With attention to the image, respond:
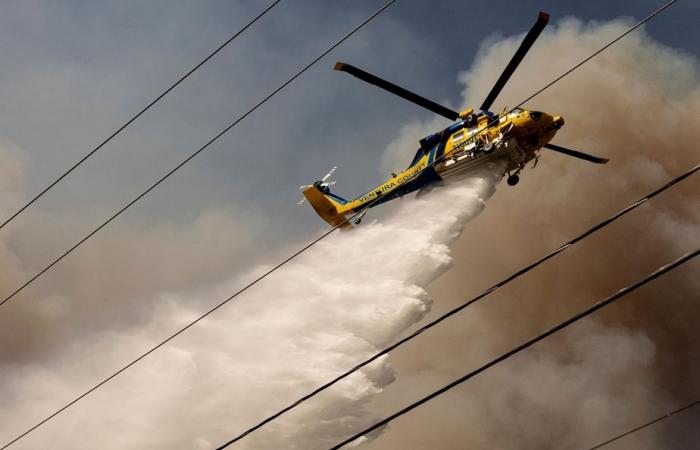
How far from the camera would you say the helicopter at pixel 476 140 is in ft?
101

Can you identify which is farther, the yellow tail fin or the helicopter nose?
the yellow tail fin

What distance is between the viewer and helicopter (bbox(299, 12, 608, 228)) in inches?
1217

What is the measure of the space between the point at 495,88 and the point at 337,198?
12.0 metres

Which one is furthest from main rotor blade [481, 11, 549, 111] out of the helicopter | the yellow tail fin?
the yellow tail fin

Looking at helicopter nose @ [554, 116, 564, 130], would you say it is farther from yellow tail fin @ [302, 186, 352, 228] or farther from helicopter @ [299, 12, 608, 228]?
yellow tail fin @ [302, 186, 352, 228]

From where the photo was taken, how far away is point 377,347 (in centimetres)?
3219

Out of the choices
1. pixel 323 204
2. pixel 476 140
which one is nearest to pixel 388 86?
pixel 476 140

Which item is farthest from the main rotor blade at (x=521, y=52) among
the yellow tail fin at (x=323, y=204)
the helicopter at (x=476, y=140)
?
the yellow tail fin at (x=323, y=204)

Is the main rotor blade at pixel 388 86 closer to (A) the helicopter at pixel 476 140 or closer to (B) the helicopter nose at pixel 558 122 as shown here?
(A) the helicopter at pixel 476 140

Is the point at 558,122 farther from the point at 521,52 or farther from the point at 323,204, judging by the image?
the point at 323,204

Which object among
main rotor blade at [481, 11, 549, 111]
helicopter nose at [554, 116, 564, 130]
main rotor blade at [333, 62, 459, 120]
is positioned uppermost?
main rotor blade at [333, 62, 459, 120]

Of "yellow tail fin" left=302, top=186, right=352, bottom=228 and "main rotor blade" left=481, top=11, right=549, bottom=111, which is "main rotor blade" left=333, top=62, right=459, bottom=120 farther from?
"yellow tail fin" left=302, top=186, right=352, bottom=228

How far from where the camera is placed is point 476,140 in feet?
105

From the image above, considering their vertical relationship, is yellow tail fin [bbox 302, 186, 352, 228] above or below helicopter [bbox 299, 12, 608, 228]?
above
